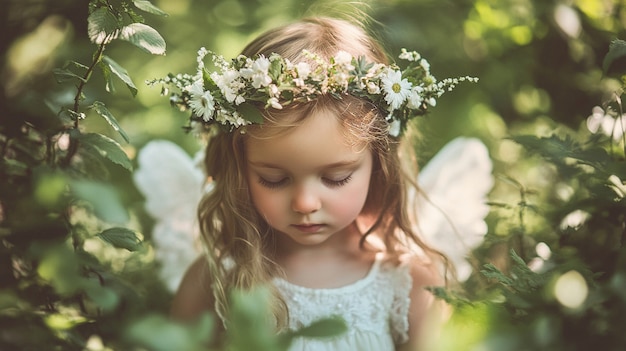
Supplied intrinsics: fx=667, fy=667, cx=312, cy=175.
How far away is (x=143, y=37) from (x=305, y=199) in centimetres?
60

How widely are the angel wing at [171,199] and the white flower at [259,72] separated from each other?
976 millimetres

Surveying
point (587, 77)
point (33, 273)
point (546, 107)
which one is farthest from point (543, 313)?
point (546, 107)

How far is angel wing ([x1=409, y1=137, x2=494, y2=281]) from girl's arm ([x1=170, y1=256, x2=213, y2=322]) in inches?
31.6

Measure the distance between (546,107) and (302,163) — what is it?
1441 millimetres

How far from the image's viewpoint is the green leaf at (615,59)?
1294 millimetres

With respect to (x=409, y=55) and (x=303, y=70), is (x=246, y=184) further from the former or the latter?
(x=409, y=55)

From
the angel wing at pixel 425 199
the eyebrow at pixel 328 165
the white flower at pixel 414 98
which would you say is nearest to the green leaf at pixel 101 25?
the eyebrow at pixel 328 165

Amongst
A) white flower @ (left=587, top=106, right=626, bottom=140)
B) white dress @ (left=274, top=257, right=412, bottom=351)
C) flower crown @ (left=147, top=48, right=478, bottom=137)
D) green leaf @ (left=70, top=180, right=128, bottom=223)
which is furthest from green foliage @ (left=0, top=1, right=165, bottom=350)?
white flower @ (left=587, top=106, right=626, bottom=140)

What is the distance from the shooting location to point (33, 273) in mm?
1337

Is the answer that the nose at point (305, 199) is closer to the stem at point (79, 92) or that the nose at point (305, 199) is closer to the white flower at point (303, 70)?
the white flower at point (303, 70)

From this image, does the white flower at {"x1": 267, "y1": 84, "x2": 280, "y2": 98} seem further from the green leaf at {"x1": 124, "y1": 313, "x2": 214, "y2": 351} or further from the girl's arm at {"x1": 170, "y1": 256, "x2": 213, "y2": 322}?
the green leaf at {"x1": 124, "y1": 313, "x2": 214, "y2": 351}

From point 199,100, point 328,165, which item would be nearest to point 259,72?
point 199,100

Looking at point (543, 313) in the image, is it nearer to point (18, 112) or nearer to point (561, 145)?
point (561, 145)

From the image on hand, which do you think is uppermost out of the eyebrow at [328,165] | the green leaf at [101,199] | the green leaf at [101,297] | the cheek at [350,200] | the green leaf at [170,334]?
the eyebrow at [328,165]
